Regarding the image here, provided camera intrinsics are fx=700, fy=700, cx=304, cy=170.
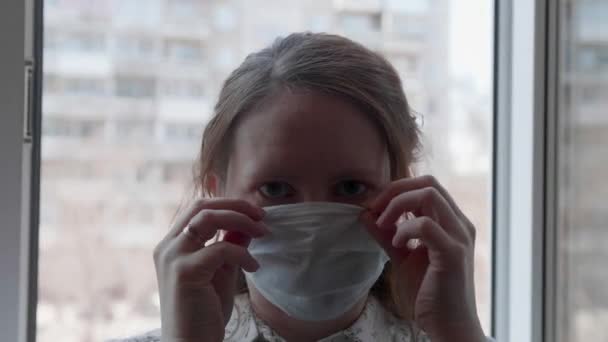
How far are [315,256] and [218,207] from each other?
154 millimetres

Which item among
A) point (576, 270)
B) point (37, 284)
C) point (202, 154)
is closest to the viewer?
point (202, 154)

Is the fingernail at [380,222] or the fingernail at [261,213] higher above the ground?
the fingernail at [261,213]

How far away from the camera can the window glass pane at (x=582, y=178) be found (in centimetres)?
142

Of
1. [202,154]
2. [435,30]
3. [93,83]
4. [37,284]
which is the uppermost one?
[435,30]

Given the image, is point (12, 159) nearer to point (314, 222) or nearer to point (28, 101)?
point (28, 101)

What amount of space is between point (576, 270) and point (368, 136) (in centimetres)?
66

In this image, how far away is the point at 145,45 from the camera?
4.35 feet

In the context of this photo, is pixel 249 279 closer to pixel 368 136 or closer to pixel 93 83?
pixel 368 136

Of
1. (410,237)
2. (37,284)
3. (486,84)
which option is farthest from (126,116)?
(486,84)

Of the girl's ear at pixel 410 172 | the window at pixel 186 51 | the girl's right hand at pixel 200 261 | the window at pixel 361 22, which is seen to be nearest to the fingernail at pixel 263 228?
the girl's right hand at pixel 200 261

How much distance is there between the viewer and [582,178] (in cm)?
144

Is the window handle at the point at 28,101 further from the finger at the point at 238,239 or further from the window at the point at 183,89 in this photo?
the finger at the point at 238,239

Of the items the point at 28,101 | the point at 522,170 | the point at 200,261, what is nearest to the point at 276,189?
the point at 200,261

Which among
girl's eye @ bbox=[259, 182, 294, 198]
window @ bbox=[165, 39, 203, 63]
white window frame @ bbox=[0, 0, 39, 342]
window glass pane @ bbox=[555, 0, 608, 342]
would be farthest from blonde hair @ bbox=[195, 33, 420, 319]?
window glass pane @ bbox=[555, 0, 608, 342]
